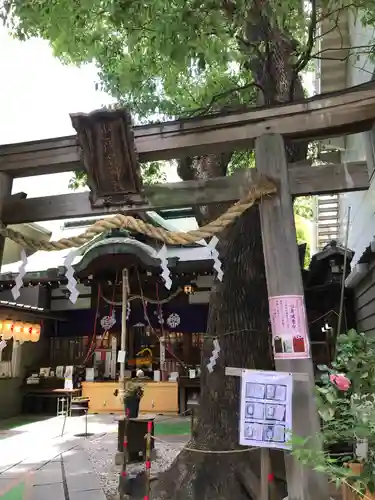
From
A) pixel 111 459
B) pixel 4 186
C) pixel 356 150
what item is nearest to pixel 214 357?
pixel 4 186

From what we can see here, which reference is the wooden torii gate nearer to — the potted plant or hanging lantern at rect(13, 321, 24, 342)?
the potted plant

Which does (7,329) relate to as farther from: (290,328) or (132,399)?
(290,328)

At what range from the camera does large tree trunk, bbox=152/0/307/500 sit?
525 centimetres

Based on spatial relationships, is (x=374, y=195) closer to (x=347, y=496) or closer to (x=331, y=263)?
(x=331, y=263)

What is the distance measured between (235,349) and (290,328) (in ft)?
7.00

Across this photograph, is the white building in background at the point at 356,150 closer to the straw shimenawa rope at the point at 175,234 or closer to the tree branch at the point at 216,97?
the tree branch at the point at 216,97

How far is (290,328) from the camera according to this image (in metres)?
3.52

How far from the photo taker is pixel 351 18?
9273 millimetres

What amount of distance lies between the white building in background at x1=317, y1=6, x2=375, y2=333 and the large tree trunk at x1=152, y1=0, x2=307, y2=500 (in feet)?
4.27

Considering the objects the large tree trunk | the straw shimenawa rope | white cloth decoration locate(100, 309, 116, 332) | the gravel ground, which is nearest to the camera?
the straw shimenawa rope

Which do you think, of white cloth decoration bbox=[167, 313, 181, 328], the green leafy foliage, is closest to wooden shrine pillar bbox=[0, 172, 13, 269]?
the green leafy foliage

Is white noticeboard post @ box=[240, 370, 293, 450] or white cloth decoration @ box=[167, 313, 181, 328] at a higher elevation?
white cloth decoration @ box=[167, 313, 181, 328]

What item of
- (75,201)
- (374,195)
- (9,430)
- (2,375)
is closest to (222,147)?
Result: (75,201)

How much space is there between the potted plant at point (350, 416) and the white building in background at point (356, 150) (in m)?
3.05
